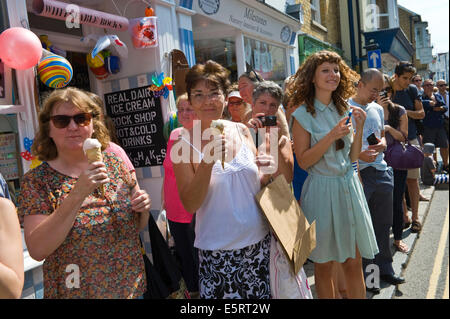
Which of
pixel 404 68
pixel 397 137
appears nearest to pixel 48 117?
pixel 397 137

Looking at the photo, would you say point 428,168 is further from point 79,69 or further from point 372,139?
point 79,69

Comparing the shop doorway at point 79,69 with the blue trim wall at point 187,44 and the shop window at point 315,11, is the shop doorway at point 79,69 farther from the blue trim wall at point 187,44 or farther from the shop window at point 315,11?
the shop window at point 315,11

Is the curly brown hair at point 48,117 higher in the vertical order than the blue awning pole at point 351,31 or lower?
lower

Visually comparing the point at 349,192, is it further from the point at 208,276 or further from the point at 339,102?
the point at 208,276

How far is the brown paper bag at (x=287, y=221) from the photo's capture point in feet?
6.75

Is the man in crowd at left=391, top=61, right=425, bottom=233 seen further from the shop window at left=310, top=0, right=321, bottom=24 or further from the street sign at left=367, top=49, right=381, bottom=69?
the shop window at left=310, top=0, right=321, bottom=24

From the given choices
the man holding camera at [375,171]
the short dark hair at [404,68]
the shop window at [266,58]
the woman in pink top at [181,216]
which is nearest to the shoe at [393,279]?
the man holding camera at [375,171]

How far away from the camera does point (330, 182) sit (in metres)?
2.69

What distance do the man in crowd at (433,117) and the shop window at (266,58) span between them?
3.19 metres
